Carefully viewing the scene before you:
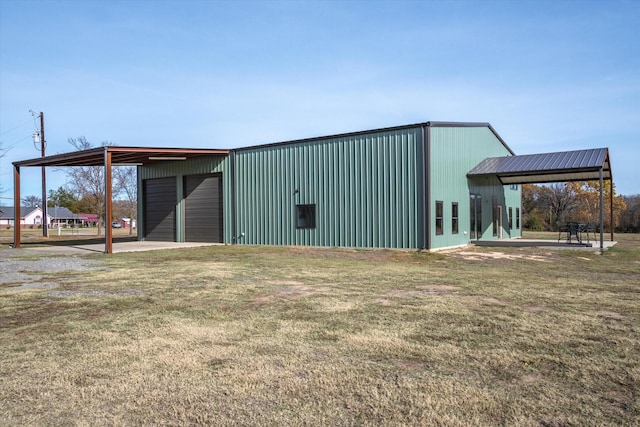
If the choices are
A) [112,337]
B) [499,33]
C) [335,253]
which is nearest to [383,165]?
[335,253]

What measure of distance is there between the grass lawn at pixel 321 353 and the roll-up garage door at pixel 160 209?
15.6 m

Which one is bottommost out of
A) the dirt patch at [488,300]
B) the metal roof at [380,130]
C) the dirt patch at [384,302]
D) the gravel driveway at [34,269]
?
the dirt patch at [488,300]

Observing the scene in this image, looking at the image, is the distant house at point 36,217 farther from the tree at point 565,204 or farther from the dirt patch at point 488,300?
the dirt patch at point 488,300

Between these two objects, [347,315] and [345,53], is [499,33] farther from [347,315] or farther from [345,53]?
[347,315]

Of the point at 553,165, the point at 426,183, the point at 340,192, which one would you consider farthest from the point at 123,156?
the point at 553,165

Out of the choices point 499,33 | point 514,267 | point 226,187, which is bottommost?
point 514,267

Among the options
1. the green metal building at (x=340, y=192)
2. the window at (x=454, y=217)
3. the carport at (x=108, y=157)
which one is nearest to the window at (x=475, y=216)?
the green metal building at (x=340, y=192)

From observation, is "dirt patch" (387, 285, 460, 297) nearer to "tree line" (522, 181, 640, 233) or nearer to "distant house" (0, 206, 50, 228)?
"tree line" (522, 181, 640, 233)

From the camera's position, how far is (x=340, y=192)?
1875 cm

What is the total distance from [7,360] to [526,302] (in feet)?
21.1

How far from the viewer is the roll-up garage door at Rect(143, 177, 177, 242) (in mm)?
24438

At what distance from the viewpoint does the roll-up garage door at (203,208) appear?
22891mm

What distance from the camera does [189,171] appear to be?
77.6 feet

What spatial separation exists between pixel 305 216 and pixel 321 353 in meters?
15.4
